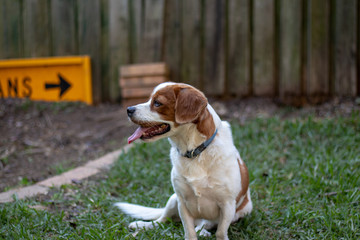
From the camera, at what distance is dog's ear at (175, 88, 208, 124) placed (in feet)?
7.78

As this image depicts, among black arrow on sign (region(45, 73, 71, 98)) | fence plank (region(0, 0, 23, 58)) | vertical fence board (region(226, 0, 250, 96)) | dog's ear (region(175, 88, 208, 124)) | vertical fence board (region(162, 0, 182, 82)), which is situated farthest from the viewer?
fence plank (region(0, 0, 23, 58))

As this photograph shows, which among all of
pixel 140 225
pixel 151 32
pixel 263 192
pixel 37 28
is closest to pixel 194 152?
pixel 140 225

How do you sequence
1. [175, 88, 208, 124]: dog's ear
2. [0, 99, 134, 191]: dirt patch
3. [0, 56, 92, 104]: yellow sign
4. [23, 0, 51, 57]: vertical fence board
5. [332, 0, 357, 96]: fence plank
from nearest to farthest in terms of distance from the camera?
[175, 88, 208, 124]: dog's ear → [0, 99, 134, 191]: dirt patch → [332, 0, 357, 96]: fence plank → [0, 56, 92, 104]: yellow sign → [23, 0, 51, 57]: vertical fence board

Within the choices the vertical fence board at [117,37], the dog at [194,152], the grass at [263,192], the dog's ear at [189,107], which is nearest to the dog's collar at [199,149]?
the dog at [194,152]

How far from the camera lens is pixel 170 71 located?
20.2 ft

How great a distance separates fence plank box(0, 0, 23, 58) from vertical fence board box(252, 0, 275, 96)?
4437mm

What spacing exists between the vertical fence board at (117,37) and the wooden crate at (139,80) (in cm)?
34

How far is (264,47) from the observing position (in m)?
5.61

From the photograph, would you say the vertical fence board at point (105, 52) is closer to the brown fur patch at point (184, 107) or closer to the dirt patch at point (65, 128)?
the dirt patch at point (65, 128)

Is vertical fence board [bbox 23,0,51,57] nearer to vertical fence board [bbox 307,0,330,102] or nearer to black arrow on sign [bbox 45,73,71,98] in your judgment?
black arrow on sign [bbox 45,73,71,98]

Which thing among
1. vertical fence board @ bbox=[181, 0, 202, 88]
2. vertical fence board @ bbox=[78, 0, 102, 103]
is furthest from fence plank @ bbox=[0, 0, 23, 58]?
vertical fence board @ bbox=[181, 0, 202, 88]

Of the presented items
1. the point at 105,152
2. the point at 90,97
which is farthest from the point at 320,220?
the point at 90,97

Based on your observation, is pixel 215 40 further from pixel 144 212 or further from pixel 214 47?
pixel 144 212

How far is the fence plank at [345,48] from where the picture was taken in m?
5.33
